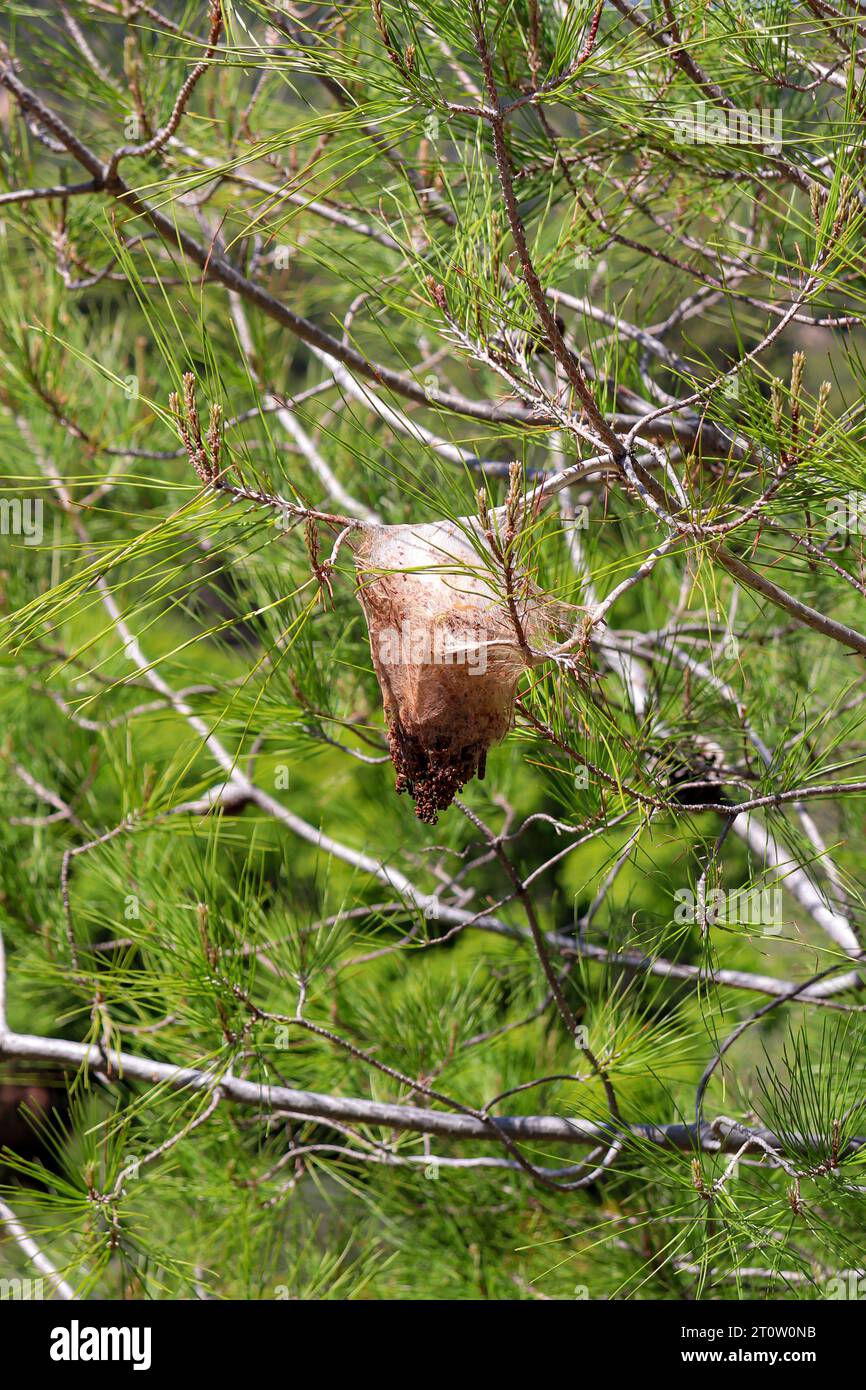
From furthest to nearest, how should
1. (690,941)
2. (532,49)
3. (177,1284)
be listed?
(690,941), (177,1284), (532,49)

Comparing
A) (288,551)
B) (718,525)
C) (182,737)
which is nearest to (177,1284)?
(288,551)

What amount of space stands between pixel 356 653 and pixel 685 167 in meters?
0.51

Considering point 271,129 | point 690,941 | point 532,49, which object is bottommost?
point 690,941

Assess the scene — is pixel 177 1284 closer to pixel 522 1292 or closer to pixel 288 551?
pixel 522 1292

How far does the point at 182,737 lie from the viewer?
202cm

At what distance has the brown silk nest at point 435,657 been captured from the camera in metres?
0.49

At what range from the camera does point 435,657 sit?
0.49m
